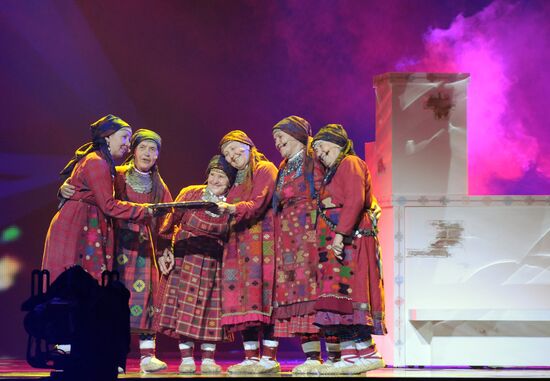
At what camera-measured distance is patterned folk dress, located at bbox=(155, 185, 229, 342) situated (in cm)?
562

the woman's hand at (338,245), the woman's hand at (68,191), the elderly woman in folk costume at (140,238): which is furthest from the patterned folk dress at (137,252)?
the woman's hand at (338,245)

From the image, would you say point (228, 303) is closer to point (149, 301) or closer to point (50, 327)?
point (149, 301)

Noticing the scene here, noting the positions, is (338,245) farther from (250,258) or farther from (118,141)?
(118,141)

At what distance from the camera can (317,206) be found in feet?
18.0

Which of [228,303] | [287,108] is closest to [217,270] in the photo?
[228,303]

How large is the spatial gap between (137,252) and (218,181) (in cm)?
65

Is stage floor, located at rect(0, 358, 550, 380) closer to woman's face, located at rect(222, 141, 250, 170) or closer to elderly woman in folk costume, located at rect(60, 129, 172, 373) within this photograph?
elderly woman in folk costume, located at rect(60, 129, 172, 373)

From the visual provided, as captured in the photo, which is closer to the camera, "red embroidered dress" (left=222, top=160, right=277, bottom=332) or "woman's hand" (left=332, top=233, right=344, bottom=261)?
"woman's hand" (left=332, top=233, right=344, bottom=261)

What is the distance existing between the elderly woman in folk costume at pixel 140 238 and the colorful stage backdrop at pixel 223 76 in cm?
102

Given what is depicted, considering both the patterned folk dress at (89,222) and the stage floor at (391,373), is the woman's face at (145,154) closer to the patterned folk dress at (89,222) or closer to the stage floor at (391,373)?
the patterned folk dress at (89,222)

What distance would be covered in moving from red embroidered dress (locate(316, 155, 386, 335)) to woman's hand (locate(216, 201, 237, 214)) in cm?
51

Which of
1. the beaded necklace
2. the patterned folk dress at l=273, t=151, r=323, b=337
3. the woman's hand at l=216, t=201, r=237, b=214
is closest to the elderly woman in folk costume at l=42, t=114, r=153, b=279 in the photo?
the beaded necklace

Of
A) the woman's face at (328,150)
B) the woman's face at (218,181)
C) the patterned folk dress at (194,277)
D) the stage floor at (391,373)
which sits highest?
the woman's face at (328,150)

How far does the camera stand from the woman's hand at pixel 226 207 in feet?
18.2
